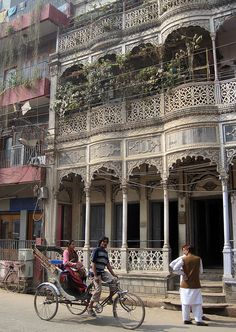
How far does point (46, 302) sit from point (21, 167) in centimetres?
905

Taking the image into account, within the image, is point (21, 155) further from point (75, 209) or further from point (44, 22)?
point (44, 22)

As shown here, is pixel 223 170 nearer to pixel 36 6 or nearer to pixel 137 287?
pixel 137 287

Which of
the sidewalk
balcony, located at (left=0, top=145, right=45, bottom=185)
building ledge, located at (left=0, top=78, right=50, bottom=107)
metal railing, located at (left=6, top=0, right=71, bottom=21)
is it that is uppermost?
metal railing, located at (left=6, top=0, right=71, bottom=21)

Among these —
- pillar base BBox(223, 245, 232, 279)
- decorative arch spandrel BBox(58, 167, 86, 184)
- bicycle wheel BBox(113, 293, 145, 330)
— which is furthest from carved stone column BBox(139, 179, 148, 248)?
bicycle wheel BBox(113, 293, 145, 330)

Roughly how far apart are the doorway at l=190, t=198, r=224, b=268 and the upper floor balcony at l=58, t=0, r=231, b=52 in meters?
6.80

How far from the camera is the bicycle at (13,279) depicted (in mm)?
14477

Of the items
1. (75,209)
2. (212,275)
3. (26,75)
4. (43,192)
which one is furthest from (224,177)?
(26,75)

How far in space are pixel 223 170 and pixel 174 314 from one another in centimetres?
446

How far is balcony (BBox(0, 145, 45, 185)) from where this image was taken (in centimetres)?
1653

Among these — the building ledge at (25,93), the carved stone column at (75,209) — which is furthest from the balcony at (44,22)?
the carved stone column at (75,209)

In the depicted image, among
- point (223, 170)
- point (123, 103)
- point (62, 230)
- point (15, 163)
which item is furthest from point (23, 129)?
point (223, 170)

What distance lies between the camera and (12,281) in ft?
48.6

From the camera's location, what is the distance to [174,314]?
33.9 feet

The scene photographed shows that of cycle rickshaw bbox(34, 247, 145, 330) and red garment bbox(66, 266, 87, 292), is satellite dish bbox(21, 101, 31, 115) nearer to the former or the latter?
cycle rickshaw bbox(34, 247, 145, 330)
